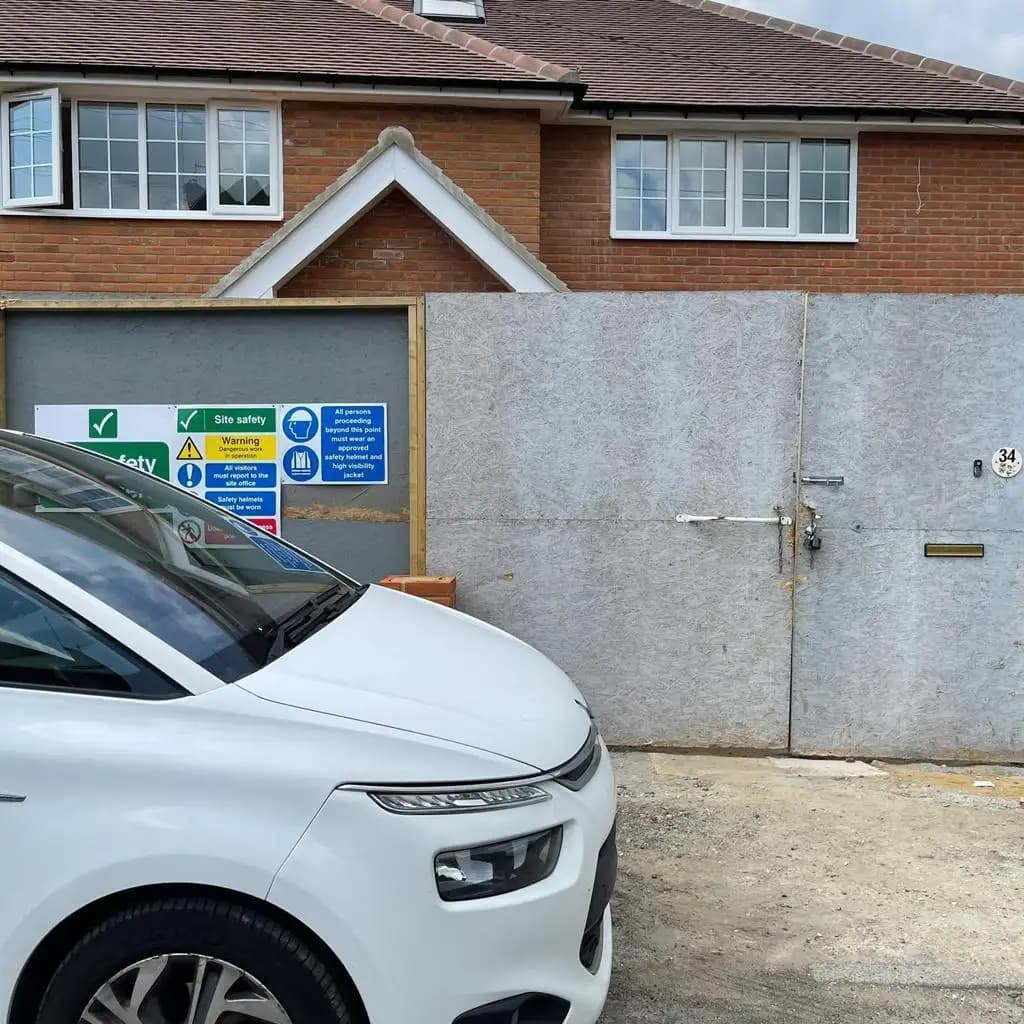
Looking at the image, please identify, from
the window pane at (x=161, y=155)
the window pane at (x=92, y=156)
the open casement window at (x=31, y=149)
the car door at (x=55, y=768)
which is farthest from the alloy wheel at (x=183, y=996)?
the window pane at (x=92, y=156)

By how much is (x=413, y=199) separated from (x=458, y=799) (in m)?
5.73

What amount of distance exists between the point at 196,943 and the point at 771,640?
150 inches

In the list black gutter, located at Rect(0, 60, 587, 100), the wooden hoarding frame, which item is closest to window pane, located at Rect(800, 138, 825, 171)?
black gutter, located at Rect(0, 60, 587, 100)

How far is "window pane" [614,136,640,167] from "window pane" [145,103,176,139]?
176 inches

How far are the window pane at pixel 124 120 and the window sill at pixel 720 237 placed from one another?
4806 millimetres

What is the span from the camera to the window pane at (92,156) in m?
9.43

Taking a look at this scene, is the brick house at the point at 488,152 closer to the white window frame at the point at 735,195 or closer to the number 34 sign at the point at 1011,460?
the white window frame at the point at 735,195

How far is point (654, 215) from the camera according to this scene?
1070cm

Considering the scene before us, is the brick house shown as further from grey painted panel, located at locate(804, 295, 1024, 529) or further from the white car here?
the white car

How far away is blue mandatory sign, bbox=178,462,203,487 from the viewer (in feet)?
17.8

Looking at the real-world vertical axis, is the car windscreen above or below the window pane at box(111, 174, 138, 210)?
below

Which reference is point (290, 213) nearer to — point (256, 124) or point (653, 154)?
point (256, 124)

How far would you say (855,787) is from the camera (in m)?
5.02

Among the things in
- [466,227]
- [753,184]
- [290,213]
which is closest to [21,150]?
[290,213]
